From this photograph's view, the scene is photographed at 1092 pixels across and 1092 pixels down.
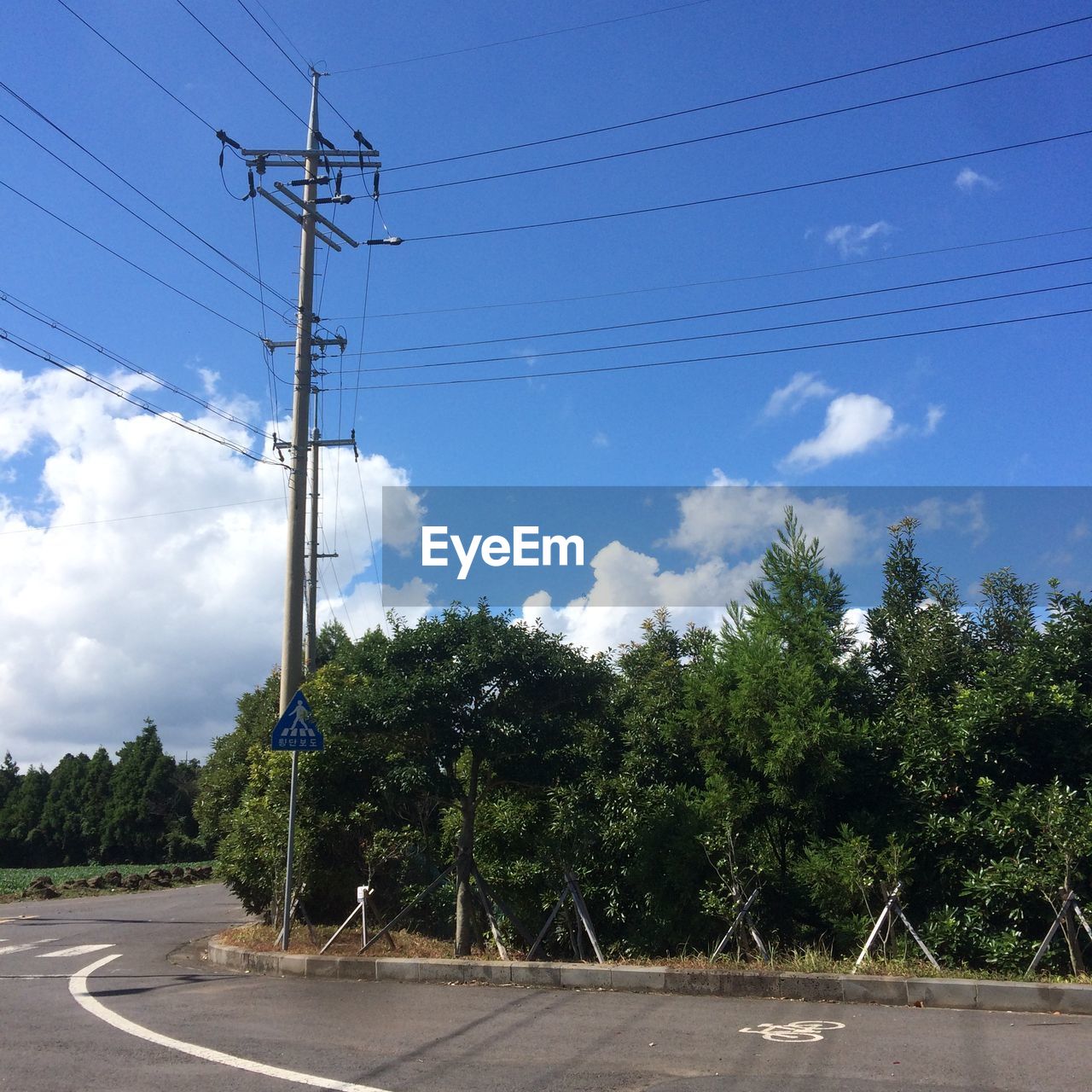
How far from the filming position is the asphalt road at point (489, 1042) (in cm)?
680

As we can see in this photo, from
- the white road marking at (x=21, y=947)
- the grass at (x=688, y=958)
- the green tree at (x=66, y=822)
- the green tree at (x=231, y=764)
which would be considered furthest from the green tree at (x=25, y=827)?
the grass at (x=688, y=958)

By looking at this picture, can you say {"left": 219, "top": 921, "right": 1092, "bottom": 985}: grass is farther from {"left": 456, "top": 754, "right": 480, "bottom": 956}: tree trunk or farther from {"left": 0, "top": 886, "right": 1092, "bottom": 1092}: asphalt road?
{"left": 0, "top": 886, "right": 1092, "bottom": 1092}: asphalt road

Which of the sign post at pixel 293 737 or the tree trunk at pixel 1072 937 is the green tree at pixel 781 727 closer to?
the tree trunk at pixel 1072 937

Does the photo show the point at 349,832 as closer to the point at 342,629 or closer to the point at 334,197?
the point at 334,197

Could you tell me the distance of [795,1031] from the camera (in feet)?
27.2

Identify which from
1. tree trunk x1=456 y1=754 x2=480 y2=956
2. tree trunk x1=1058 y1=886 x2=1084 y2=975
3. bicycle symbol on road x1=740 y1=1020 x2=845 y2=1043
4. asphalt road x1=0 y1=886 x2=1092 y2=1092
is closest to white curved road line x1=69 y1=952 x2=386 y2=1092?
asphalt road x1=0 y1=886 x2=1092 y2=1092

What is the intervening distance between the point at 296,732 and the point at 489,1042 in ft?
17.7

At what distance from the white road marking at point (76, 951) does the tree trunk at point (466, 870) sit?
7055 millimetres

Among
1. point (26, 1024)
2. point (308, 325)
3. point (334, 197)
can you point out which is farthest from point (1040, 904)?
point (334, 197)

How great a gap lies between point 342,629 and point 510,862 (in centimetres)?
2135

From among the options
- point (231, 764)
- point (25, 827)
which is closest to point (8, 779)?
point (25, 827)

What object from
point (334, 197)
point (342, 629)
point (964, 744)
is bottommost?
point (964, 744)

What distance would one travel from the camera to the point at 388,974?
1153cm

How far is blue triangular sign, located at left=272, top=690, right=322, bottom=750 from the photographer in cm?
1251
